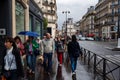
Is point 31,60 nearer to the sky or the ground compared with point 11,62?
nearer to the ground

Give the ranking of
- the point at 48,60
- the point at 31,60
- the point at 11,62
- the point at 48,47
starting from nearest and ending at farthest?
the point at 11,62 < the point at 31,60 < the point at 48,47 < the point at 48,60

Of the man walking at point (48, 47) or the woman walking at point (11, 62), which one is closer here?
the woman walking at point (11, 62)

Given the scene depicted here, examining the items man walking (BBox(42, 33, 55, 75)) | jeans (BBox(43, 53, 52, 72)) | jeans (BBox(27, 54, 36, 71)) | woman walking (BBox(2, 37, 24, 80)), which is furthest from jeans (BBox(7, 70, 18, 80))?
jeans (BBox(43, 53, 52, 72))

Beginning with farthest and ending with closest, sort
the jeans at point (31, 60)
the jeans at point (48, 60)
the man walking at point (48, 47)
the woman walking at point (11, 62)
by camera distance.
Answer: the jeans at point (48, 60) < the man walking at point (48, 47) < the jeans at point (31, 60) < the woman walking at point (11, 62)

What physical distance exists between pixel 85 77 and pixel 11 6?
4.42m

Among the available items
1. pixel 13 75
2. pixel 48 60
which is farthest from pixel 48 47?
pixel 13 75

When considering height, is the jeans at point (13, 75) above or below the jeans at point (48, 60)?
above

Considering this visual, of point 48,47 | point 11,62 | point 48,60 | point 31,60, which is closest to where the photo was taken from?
point 11,62

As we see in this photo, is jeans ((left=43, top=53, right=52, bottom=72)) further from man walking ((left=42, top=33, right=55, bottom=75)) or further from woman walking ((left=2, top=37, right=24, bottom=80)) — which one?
woman walking ((left=2, top=37, right=24, bottom=80))

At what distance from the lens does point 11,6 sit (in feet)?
42.6

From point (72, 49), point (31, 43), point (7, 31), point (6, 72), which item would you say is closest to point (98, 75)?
point (72, 49)

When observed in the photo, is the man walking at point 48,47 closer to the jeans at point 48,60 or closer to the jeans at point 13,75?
the jeans at point 48,60

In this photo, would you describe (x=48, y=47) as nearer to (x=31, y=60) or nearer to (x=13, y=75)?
(x=31, y=60)

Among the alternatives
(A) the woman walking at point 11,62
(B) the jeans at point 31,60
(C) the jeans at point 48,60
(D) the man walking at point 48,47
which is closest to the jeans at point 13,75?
(A) the woman walking at point 11,62
